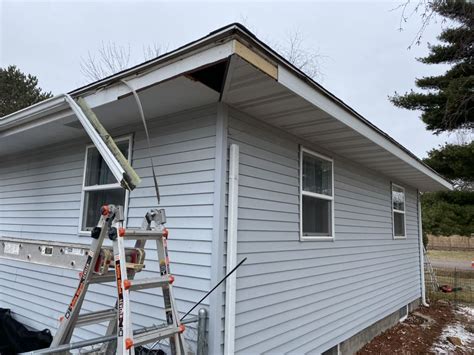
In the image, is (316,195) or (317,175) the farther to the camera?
(317,175)

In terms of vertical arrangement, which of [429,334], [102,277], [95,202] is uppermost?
[95,202]

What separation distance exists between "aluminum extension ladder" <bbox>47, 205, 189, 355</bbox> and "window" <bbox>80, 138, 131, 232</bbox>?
75.2 inches

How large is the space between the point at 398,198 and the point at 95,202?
6.46 metres

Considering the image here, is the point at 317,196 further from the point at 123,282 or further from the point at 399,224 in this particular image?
the point at 399,224

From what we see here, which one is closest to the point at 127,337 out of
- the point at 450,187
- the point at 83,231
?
the point at 83,231

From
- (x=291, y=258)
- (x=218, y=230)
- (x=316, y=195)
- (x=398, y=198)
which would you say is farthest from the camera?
(x=398, y=198)

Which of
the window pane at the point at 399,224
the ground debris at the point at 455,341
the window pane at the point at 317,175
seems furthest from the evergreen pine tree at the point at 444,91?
the window pane at the point at 317,175

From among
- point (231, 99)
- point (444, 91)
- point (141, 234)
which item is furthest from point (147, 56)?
point (141, 234)

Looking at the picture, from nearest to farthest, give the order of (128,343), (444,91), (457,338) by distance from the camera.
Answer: (128,343), (457,338), (444,91)

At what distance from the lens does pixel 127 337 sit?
5.75 ft

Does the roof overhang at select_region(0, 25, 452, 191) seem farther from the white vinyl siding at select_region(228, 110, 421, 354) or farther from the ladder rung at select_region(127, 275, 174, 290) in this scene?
the ladder rung at select_region(127, 275, 174, 290)

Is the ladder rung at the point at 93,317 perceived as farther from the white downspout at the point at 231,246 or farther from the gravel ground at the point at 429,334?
the gravel ground at the point at 429,334

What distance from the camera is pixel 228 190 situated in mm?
3061

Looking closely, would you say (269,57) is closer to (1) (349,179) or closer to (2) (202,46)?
(2) (202,46)
